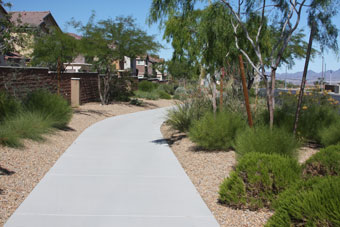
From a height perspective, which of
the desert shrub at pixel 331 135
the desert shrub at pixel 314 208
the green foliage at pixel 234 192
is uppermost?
the desert shrub at pixel 314 208

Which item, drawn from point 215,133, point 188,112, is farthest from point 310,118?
point 188,112

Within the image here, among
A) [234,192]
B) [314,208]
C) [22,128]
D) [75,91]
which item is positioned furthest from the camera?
[75,91]

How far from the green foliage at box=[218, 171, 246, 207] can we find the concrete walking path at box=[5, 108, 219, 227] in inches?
14.4

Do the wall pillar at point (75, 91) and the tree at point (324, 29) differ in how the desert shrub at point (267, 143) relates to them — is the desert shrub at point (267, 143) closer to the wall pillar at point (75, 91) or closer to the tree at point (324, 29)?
the tree at point (324, 29)

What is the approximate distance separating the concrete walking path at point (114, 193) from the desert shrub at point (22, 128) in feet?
3.46

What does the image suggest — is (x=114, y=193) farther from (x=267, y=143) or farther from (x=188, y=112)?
(x=188, y=112)

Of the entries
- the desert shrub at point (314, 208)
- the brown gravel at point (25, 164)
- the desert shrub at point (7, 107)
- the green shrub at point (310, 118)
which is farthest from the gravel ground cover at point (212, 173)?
the desert shrub at point (7, 107)

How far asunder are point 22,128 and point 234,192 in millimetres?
6672

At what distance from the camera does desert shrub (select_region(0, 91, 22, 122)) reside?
11.6m

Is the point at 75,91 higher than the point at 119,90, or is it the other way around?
the point at 75,91

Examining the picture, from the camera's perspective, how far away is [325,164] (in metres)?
6.50

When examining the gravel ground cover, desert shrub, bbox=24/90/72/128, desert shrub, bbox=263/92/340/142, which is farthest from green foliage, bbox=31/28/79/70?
desert shrub, bbox=263/92/340/142

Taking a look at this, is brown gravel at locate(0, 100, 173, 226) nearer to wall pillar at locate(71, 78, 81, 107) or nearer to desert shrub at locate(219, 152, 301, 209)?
desert shrub at locate(219, 152, 301, 209)

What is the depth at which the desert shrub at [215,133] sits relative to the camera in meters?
10.8
